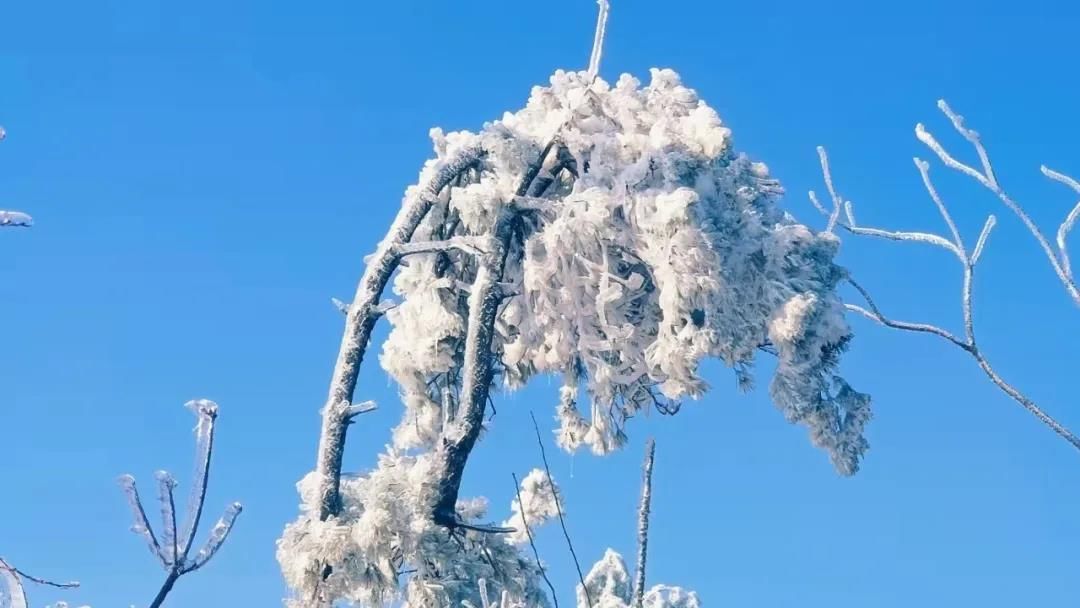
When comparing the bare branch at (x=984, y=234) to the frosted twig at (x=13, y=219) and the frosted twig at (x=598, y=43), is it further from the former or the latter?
the frosted twig at (x=598, y=43)

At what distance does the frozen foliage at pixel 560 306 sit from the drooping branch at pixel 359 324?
0.01 m

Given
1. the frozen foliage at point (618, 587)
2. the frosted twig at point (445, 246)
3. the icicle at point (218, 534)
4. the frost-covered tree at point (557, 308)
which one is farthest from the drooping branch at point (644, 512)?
the frozen foliage at point (618, 587)

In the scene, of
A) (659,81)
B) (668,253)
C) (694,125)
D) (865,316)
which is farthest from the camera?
(659,81)

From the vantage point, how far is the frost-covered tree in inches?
270

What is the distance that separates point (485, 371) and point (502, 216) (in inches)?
37.1

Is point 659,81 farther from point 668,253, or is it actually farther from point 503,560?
point 503,560

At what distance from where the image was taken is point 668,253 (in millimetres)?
6766

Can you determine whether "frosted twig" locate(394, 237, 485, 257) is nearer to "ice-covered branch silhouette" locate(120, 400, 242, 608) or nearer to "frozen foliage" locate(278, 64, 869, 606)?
"frozen foliage" locate(278, 64, 869, 606)

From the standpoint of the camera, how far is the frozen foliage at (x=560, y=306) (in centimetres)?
685

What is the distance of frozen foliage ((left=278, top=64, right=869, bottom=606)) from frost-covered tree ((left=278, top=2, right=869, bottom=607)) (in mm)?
13

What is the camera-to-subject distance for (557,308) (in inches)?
293

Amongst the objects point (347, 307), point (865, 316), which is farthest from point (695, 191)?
point (865, 316)

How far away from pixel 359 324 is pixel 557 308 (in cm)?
122

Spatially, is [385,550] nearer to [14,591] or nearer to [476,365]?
[476,365]
